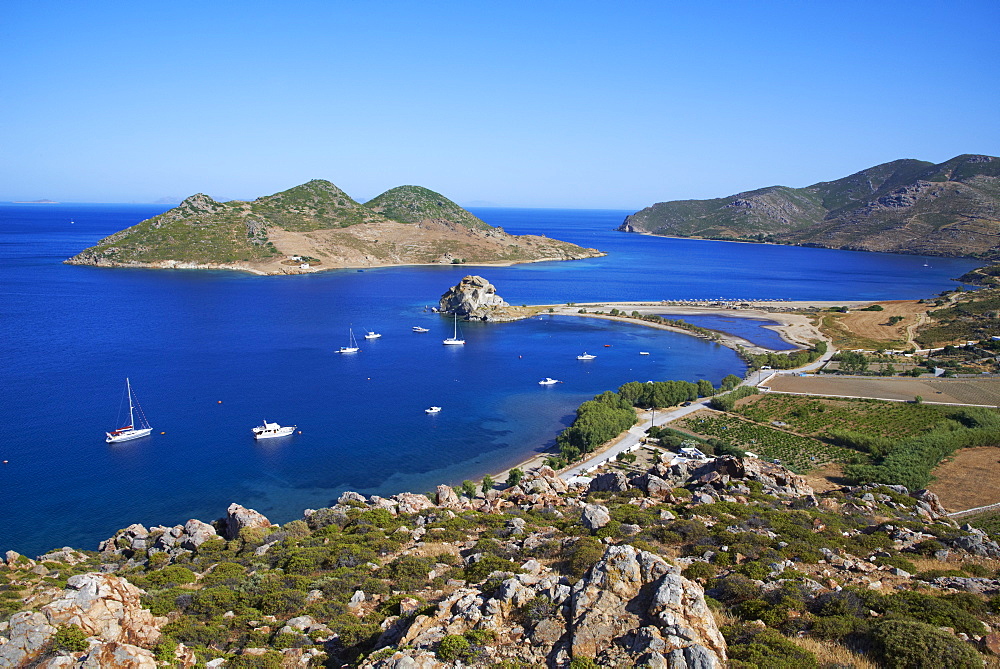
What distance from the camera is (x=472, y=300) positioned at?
112500mm

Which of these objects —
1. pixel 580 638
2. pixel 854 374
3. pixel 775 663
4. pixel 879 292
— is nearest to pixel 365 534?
pixel 580 638

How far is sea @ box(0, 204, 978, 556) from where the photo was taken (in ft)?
135

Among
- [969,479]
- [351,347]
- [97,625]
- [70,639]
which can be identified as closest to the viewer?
[70,639]

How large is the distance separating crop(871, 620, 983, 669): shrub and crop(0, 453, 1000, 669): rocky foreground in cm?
4

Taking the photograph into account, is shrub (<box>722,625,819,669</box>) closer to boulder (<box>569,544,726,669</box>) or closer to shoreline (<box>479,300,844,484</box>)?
boulder (<box>569,544,726,669</box>)

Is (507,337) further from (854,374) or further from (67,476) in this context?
(67,476)

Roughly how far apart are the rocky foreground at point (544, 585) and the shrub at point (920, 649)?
0.04 m

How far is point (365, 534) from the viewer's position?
26.0 m

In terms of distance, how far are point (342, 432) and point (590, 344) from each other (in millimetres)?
48115

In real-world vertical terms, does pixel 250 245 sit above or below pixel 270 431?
above

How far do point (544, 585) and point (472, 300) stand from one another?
325ft

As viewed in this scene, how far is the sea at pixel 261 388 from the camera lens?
4106 centimetres

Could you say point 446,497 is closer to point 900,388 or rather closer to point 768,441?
point 768,441

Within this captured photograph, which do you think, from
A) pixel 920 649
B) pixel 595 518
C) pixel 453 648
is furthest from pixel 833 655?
pixel 595 518
